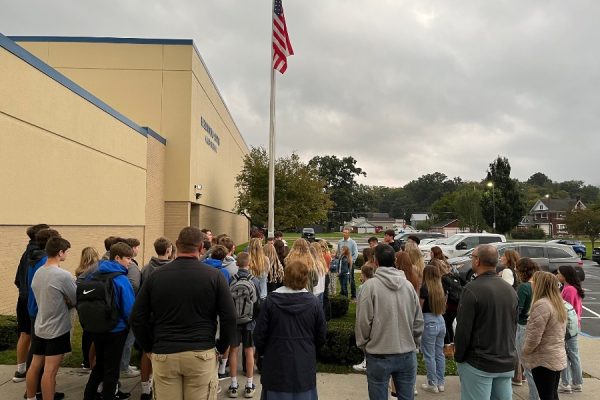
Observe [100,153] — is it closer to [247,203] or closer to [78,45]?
[78,45]

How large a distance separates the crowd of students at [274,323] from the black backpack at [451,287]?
0.86 metres

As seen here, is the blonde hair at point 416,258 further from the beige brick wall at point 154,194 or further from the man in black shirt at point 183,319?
the beige brick wall at point 154,194

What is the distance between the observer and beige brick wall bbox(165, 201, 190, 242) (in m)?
19.6

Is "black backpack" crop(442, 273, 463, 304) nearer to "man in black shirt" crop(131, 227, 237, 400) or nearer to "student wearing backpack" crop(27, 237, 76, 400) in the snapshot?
"man in black shirt" crop(131, 227, 237, 400)

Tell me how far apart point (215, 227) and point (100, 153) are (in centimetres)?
1552

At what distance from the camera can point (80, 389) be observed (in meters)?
5.36

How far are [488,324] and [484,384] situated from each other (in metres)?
0.53

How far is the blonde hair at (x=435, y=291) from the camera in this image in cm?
551

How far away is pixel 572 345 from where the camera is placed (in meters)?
5.50

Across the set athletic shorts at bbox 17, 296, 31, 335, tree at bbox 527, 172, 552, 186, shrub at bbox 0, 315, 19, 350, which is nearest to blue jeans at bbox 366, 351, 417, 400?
athletic shorts at bbox 17, 296, 31, 335

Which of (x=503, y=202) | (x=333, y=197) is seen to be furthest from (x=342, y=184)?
(x=503, y=202)

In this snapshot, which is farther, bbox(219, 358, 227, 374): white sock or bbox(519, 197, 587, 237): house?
bbox(519, 197, 587, 237): house

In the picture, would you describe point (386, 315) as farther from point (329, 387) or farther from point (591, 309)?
point (591, 309)

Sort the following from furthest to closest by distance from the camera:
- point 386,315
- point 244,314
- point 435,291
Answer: point 435,291, point 244,314, point 386,315
